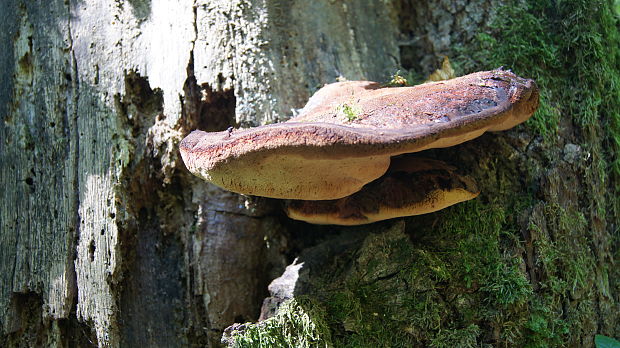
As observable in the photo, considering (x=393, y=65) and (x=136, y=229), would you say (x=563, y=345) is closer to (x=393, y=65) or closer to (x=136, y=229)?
(x=393, y=65)

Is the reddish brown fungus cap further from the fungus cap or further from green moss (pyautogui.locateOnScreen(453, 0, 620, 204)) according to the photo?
green moss (pyautogui.locateOnScreen(453, 0, 620, 204))

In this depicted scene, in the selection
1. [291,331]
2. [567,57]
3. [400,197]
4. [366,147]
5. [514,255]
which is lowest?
[291,331]

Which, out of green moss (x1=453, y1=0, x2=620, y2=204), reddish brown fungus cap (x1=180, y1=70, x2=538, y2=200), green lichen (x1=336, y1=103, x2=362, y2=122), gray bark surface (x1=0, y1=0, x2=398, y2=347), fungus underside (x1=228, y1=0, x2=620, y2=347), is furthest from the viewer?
green moss (x1=453, y1=0, x2=620, y2=204)

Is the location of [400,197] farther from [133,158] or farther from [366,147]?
[133,158]

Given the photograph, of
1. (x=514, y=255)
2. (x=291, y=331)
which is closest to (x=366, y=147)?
(x=291, y=331)

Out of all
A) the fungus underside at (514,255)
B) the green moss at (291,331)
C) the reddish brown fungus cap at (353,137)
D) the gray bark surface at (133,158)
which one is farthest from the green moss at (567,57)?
the green moss at (291,331)

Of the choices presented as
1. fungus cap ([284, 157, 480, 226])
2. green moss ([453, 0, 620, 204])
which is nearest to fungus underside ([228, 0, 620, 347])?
green moss ([453, 0, 620, 204])

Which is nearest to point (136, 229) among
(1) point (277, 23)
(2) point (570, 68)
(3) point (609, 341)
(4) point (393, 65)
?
(1) point (277, 23)
